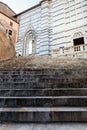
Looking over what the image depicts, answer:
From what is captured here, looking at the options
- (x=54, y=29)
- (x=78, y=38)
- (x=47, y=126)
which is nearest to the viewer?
(x=47, y=126)

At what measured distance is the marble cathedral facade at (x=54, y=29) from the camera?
13961mm

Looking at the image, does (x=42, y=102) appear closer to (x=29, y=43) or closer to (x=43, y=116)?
(x=43, y=116)

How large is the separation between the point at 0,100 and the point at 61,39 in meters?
12.5

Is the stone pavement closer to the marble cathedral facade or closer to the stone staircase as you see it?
the stone staircase

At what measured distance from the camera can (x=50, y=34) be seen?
15812 mm

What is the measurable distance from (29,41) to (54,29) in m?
3.77

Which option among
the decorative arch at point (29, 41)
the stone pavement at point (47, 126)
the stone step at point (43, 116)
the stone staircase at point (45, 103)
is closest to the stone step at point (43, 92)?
the stone staircase at point (45, 103)

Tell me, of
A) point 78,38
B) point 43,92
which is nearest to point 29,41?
point 78,38

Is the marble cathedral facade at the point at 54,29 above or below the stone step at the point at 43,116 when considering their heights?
above

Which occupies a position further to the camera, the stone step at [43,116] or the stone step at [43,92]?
the stone step at [43,92]

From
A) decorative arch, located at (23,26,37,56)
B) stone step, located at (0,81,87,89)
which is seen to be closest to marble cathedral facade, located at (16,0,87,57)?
decorative arch, located at (23,26,37,56)

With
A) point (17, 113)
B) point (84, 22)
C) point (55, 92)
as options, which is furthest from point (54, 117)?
point (84, 22)

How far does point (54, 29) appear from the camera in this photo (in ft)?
51.4

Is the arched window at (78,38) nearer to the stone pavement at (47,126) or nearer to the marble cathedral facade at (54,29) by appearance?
the marble cathedral facade at (54,29)
